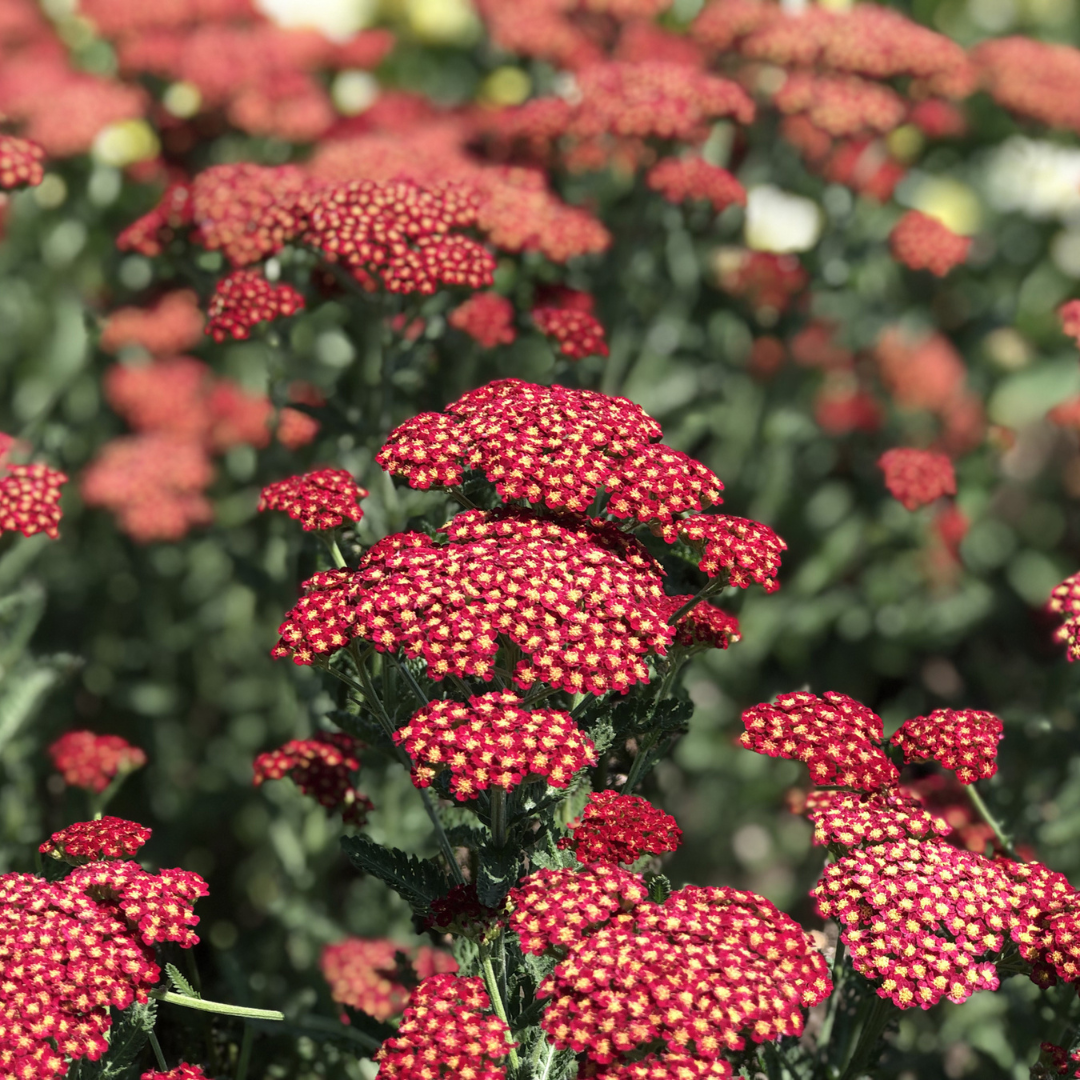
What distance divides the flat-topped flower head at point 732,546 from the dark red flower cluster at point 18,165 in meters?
2.21

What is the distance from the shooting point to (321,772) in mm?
3039

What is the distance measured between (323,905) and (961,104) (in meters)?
5.69

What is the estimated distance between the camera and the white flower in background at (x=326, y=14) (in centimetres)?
657

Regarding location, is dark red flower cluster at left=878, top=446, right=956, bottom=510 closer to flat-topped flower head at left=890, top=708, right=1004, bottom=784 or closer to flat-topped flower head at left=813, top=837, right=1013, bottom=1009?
flat-topped flower head at left=890, top=708, right=1004, bottom=784

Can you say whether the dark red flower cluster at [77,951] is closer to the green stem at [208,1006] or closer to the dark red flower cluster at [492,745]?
the green stem at [208,1006]

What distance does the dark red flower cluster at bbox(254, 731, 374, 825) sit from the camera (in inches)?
119

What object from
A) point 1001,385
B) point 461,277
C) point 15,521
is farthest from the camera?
point 1001,385

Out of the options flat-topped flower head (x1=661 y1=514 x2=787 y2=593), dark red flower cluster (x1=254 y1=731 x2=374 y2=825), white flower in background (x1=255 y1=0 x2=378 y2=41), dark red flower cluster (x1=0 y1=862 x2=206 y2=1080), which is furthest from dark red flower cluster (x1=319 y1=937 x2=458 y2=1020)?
white flower in background (x1=255 y1=0 x2=378 y2=41)

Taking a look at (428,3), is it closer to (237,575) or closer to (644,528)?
(237,575)

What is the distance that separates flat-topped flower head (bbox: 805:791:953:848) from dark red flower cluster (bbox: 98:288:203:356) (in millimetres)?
3734

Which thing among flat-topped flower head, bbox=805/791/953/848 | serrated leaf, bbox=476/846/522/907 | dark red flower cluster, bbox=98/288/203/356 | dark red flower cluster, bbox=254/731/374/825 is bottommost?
dark red flower cluster, bbox=98/288/203/356

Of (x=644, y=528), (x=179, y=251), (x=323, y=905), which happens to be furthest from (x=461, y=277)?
(x=323, y=905)

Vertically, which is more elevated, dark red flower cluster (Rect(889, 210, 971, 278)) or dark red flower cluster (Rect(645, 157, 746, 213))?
dark red flower cluster (Rect(645, 157, 746, 213))

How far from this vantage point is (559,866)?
7.54ft
